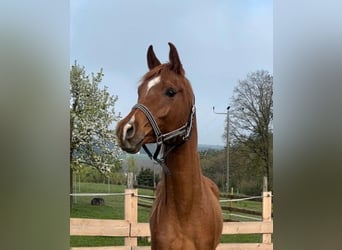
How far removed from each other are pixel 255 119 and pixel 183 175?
0.26 m

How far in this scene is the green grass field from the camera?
1.01 metres

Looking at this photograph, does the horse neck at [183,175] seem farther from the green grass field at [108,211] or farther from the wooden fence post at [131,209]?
the wooden fence post at [131,209]

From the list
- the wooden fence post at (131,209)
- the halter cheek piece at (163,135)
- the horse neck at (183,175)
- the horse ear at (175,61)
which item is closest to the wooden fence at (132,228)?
the wooden fence post at (131,209)

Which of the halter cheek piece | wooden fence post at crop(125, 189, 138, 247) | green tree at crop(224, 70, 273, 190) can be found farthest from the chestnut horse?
wooden fence post at crop(125, 189, 138, 247)

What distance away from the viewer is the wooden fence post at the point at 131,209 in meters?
1.30

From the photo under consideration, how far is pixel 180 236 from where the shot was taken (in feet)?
3.01

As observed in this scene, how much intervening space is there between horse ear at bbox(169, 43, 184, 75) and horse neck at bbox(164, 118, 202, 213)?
15 cm

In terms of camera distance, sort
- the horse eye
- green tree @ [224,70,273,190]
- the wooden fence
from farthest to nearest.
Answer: the wooden fence → the horse eye → green tree @ [224,70,273,190]

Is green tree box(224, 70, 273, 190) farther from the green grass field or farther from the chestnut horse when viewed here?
the green grass field

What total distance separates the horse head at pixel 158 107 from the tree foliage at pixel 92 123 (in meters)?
0.19

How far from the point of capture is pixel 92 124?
1059 millimetres
